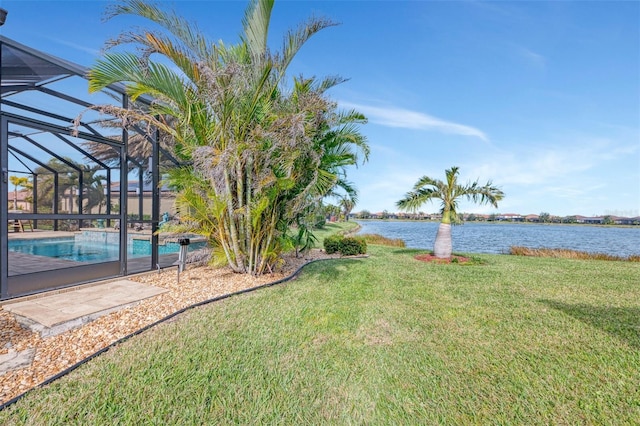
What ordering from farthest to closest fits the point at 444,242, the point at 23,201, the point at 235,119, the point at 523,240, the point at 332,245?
the point at 523,240
the point at 332,245
the point at 444,242
the point at 23,201
the point at 235,119

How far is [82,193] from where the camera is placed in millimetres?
5758

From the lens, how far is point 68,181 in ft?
19.5

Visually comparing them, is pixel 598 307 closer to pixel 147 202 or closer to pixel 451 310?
pixel 451 310

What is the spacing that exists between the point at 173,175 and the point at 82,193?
8.26ft

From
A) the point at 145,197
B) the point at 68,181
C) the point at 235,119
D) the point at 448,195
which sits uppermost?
the point at 235,119

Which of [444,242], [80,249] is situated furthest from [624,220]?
[80,249]

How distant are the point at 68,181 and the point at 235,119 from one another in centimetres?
441

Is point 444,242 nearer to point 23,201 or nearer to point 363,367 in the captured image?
point 363,367

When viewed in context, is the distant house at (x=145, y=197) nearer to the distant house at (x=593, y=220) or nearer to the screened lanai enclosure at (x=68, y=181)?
the screened lanai enclosure at (x=68, y=181)

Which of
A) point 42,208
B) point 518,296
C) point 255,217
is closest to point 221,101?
point 255,217

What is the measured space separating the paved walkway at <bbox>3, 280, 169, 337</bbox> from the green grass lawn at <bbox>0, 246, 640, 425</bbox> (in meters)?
1.01

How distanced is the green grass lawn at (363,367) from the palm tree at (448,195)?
4.59m

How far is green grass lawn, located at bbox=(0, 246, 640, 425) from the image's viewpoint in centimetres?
193

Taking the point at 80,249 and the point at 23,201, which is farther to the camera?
the point at 80,249
